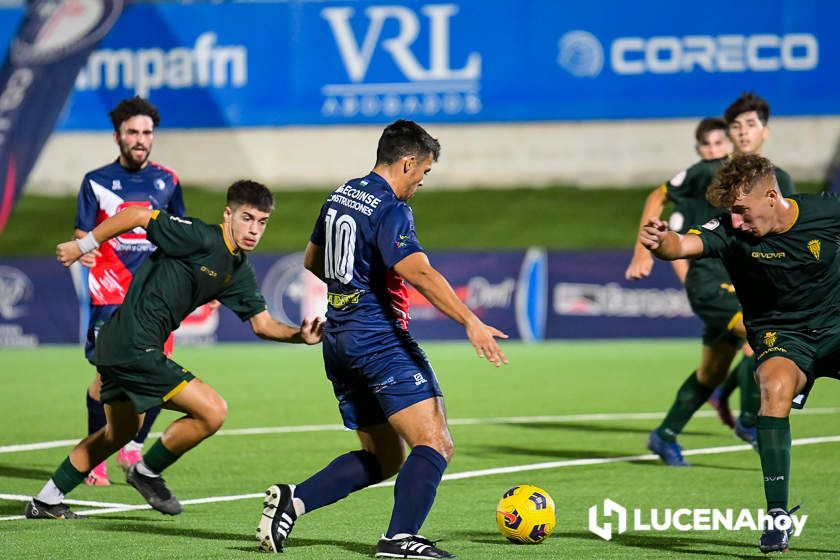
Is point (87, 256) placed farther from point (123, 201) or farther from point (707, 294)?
point (707, 294)

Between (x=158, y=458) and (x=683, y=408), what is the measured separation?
12.7 ft

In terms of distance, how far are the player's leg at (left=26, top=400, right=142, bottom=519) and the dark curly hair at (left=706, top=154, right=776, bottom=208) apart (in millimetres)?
3215

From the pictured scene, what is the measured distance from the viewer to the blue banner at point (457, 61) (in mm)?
28812

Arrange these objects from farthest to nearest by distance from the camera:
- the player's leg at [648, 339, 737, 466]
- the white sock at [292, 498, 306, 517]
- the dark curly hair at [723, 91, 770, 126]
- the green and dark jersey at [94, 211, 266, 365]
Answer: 1. the player's leg at [648, 339, 737, 466]
2. the dark curly hair at [723, 91, 770, 126]
3. the green and dark jersey at [94, 211, 266, 365]
4. the white sock at [292, 498, 306, 517]

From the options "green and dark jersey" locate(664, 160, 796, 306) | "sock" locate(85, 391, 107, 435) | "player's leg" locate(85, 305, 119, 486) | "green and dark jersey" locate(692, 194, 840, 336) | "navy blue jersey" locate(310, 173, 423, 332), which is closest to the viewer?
"navy blue jersey" locate(310, 173, 423, 332)

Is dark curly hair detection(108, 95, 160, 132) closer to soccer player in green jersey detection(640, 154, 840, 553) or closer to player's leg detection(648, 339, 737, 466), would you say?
soccer player in green jersey detection(640, 154, 840, 553)

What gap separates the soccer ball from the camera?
6.60 meters

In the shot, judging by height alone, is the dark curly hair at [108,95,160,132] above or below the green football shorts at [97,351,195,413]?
above

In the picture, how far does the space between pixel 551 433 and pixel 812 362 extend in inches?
186

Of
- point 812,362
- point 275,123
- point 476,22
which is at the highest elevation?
point 476,22

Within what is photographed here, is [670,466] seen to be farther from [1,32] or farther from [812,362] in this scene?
[1,32]

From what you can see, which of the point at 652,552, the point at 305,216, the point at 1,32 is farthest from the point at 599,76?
the point at 652,552

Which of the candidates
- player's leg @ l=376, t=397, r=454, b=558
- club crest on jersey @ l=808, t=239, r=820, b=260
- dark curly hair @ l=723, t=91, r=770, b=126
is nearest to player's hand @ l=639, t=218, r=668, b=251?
club crest on jersey @ l=808, t=239, r=820, b=260

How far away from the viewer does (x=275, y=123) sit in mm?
30734
